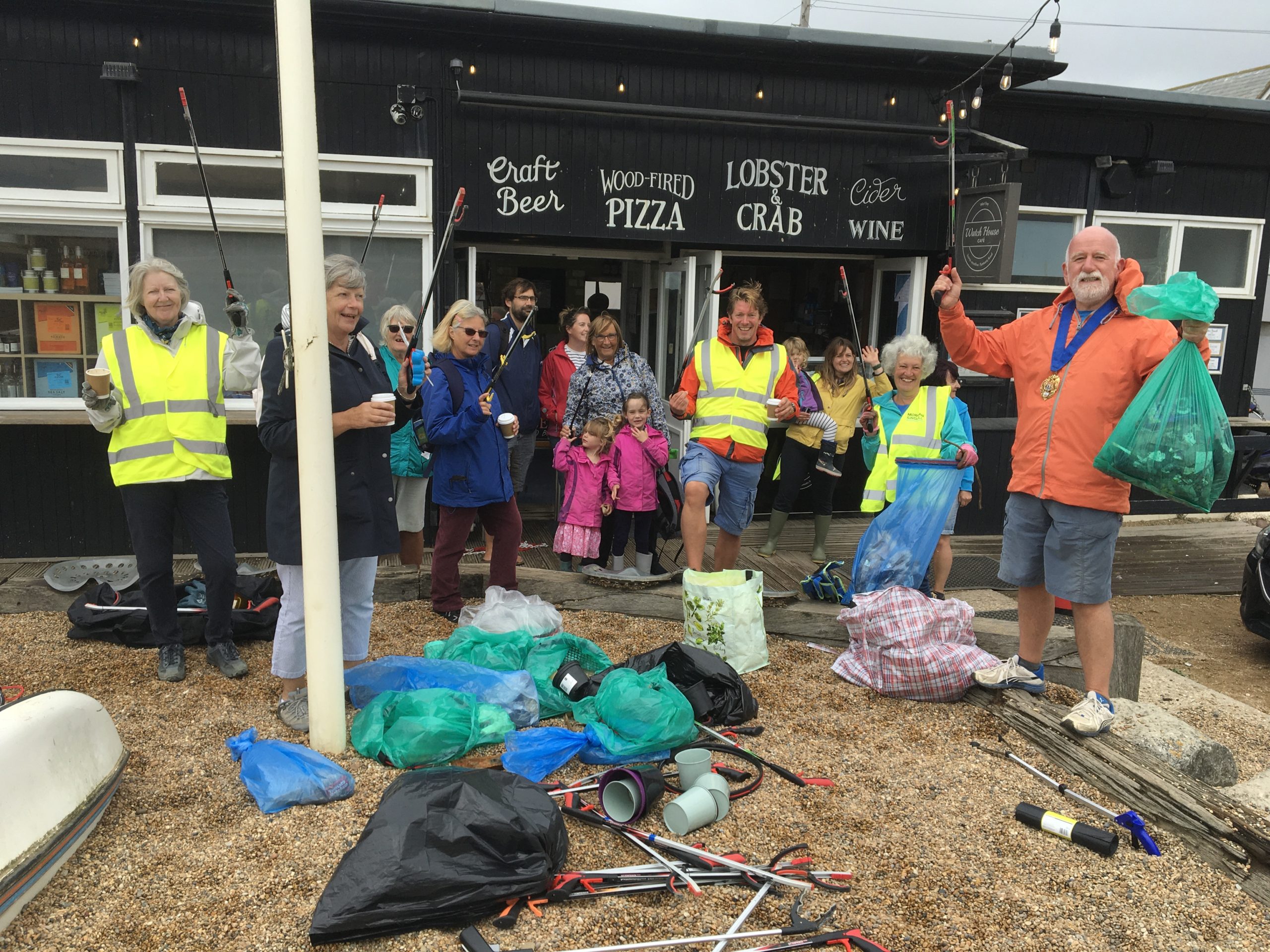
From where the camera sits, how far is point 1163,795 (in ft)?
10.4

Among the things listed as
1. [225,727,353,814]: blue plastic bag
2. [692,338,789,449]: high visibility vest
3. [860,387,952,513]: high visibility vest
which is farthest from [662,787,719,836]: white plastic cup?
[692,338,789,449]: high visibility vest

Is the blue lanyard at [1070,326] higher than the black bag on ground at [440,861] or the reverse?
higher

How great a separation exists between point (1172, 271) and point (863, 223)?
3463mm

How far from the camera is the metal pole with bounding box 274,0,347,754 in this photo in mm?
3006

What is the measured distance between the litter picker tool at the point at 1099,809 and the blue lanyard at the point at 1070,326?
61.0 inches

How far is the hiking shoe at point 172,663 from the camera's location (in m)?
4.13

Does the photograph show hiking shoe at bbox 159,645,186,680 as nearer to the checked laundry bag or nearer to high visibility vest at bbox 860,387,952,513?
the checked laundry bag

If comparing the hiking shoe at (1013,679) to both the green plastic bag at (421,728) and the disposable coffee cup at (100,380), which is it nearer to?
the green plastic bag at (421,728)

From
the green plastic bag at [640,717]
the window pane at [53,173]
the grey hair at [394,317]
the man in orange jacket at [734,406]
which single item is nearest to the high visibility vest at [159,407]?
the grey hair at [394,317]

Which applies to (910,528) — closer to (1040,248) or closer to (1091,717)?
(1091,717)

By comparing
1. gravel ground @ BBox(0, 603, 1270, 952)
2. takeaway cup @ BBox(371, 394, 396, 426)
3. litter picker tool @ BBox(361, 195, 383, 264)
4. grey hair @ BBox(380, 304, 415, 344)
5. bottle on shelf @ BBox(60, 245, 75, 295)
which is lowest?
gravel ground @ BBox(0, 603, 1270, 952)

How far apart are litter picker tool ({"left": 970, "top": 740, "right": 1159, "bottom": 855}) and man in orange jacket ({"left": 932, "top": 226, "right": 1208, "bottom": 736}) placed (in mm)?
241

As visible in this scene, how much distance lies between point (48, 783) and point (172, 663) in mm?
1546

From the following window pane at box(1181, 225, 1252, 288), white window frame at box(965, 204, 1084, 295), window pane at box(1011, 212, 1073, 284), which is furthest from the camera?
window pane at box(1181, 225, 1252, 288)
